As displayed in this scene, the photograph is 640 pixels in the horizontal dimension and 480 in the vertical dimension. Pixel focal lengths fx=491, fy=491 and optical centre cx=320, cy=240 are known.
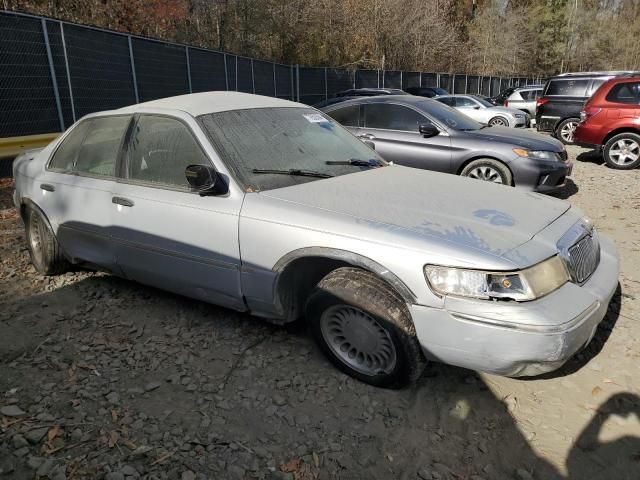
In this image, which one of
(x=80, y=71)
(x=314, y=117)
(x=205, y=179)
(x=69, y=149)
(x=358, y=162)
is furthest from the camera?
(x=80, y=71)

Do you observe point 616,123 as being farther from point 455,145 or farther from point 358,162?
point 358,162

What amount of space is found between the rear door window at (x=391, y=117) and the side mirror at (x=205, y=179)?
479cm

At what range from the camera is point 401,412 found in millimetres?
2727

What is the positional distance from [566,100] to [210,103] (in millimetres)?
12939

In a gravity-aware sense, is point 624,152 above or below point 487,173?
below

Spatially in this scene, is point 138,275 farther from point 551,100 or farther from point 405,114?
point 551,100

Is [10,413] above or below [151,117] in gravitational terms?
below

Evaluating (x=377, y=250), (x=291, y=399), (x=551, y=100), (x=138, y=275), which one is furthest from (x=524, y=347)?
(x=551, y=100)

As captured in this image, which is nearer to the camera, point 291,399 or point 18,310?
point 291,399

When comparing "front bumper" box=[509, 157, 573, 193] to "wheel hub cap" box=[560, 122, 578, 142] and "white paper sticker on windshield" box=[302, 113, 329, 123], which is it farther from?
"wheel hub cap" box=[560, 122, 578, 142]

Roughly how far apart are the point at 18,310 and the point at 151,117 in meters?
1.89

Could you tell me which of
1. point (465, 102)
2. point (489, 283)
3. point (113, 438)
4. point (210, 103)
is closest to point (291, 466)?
point (113, 438)

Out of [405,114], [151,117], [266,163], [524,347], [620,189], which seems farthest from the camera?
[620,189]

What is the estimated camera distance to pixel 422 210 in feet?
9.41
